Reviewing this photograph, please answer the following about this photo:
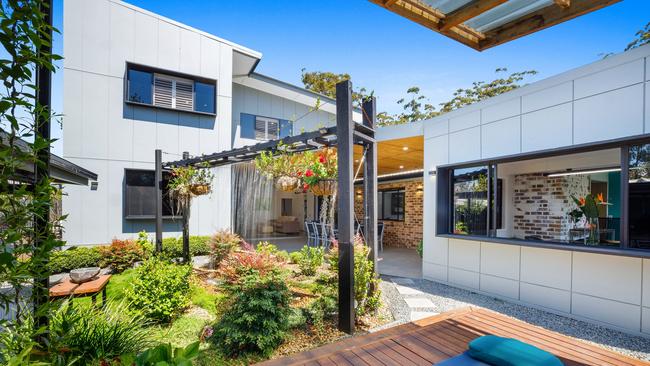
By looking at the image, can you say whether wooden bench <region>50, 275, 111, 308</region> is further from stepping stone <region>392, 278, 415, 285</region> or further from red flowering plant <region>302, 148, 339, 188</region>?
stepping stone <region>392, 278, 415, 285</region>

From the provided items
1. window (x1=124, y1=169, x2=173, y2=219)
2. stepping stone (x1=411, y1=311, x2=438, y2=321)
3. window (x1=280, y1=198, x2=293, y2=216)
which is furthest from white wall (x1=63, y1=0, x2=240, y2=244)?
window (x1=280, y1=198, x2=293, y2=216)

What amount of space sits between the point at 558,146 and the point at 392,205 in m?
7.55

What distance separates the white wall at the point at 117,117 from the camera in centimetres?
715

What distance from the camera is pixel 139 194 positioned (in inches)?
305

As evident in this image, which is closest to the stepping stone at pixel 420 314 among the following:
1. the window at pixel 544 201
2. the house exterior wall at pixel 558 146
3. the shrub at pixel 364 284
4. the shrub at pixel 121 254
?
the shrub at pixel 364 284

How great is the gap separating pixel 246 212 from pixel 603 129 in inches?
370

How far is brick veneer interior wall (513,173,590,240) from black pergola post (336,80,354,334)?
5282 millimetres

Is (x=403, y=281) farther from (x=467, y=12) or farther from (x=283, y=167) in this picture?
(x=467, y=12)

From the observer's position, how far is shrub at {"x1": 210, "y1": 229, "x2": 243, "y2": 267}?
7012mm

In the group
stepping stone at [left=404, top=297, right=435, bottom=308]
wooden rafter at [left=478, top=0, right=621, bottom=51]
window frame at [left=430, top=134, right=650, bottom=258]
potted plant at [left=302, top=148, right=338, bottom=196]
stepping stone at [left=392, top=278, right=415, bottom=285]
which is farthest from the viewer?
stepping stone at [left=392, top=278, right=415, bottom=285]

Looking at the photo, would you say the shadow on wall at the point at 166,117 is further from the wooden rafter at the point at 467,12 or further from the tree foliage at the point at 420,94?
the tree foliage at the point at 420,94

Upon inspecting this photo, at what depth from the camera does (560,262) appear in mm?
→ 4555

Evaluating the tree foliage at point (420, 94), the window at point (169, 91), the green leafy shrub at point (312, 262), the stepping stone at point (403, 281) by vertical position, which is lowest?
the stepping stone at point (403, 281)

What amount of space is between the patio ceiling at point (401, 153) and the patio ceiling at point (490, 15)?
472cm
